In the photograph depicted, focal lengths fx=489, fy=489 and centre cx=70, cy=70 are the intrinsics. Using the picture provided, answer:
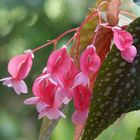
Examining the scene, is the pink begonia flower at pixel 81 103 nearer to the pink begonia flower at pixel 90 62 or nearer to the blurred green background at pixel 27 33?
the pink begonia flower at pixel 90 62

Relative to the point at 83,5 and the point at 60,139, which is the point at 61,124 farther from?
the point at 83,5

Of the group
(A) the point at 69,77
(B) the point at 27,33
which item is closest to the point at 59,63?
(A) the point at 69,77

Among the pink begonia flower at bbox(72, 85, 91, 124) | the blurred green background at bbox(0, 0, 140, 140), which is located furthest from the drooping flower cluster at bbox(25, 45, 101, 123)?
the blurred green background at bbox(0, 0, 140, 140)

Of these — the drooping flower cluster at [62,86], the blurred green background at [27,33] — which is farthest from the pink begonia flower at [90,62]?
the blurred green background at [27,33]

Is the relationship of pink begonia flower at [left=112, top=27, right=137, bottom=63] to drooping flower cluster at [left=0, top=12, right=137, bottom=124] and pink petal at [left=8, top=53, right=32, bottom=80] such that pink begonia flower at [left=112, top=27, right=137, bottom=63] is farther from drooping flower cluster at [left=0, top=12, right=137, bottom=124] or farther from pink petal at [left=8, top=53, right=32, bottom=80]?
pink petal at [left=8, top=53, right=32, bottom=80]

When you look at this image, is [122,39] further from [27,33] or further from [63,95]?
[27,33]

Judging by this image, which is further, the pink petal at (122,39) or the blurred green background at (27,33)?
the blurred green background at (27,33)
